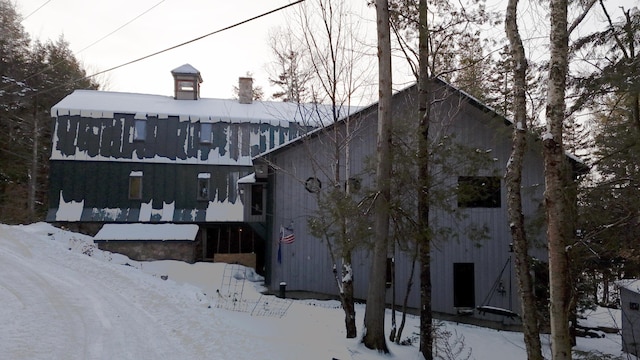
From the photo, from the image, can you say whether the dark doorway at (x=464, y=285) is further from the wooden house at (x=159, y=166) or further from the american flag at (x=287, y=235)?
the wooden house at (x=159, y=166)

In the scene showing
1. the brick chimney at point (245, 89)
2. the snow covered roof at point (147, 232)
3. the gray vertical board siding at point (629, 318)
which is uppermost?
the brick chimney at point (245, 89)

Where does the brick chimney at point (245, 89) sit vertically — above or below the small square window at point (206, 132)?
above

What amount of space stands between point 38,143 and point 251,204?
690 inches

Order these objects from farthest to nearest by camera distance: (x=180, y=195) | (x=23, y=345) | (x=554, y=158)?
1. (x=180, y=195)
2. (x=23, y=345)
3. (x=554, y=158)

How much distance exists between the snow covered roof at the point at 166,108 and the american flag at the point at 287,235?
694cm

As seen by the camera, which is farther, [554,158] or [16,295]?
[16,295]

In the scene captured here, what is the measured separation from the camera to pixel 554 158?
5.41m

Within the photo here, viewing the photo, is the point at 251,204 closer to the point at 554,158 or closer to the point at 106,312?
the point at 106,312

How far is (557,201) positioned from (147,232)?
17.9m

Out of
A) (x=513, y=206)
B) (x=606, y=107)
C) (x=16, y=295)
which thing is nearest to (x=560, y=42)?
(x=513, y=206)

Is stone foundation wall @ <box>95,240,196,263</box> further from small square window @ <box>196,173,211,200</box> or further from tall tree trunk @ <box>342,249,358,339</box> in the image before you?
tall tree trunk @ <box>342,249,358,339</box>

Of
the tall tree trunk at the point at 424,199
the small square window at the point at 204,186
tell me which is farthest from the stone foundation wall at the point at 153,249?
the tall tree trunk at the point at 424,199

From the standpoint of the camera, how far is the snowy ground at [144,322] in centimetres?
670

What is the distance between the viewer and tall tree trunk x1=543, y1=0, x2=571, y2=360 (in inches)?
204
